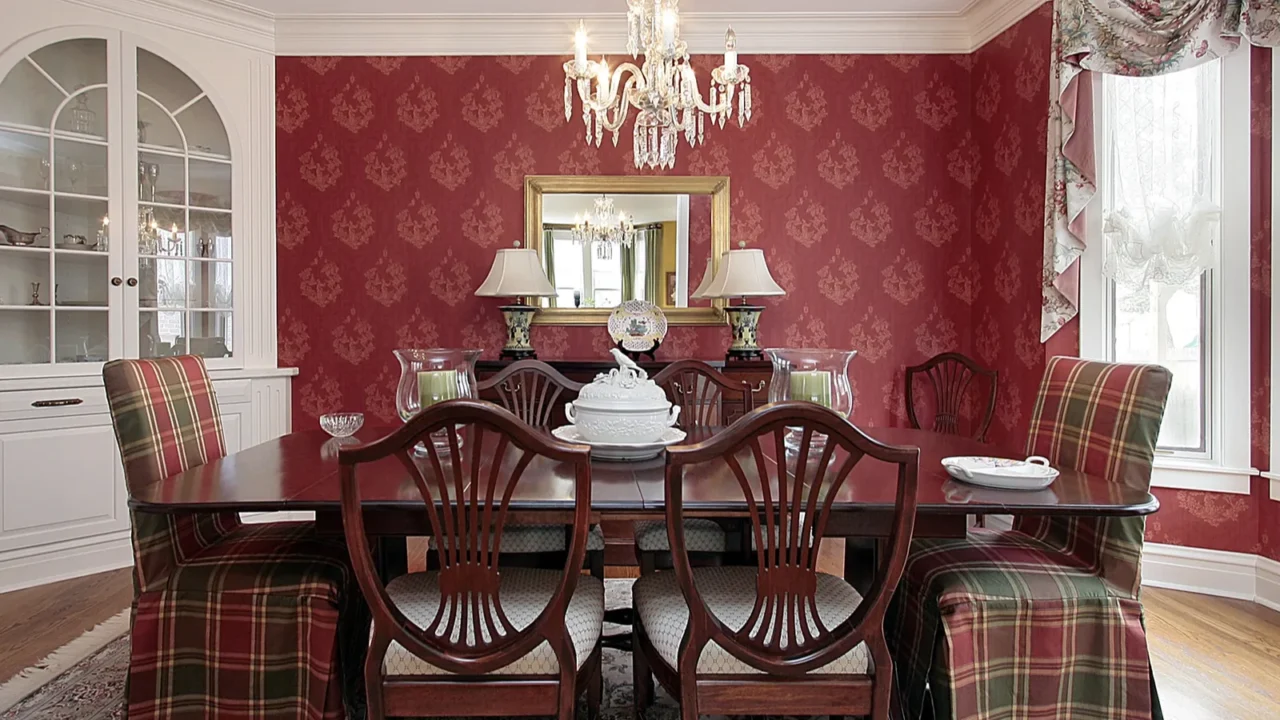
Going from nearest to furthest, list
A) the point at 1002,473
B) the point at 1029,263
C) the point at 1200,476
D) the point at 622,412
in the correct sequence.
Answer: the point at 1002,473
the point at 622,412
the point at 1200,476
the point at 1029,263

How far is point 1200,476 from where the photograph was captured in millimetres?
2895

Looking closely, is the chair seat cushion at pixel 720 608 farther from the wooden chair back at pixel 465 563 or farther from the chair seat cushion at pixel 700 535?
the chair seat cushion at pixel 700 535

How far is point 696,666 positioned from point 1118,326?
2.78 metres

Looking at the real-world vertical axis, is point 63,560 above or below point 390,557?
below

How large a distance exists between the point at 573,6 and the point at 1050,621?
3475 millimetres

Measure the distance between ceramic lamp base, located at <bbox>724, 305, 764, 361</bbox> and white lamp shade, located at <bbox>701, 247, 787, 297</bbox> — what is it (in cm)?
9

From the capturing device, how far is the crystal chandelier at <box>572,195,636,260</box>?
12.9 ft

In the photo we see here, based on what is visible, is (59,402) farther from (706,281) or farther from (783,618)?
(783,618)

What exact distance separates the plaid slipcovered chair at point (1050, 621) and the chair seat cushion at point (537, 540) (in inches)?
35.6

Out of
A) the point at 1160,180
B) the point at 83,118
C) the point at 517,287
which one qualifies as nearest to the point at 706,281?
the point at 517,287

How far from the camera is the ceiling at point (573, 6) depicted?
362cm

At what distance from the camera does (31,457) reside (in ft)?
9.95

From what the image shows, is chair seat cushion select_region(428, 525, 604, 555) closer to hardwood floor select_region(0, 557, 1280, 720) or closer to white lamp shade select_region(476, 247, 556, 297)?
hardwood floor select_region(0, 557, 1280, 720)

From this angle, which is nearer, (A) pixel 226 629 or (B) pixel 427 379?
(A) pixel 226 629
